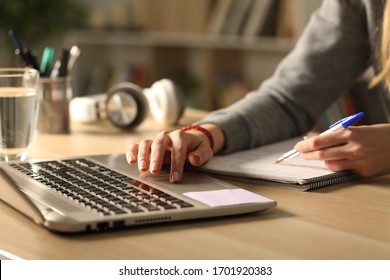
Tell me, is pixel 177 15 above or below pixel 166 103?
above

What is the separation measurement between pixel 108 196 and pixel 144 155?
0.18m

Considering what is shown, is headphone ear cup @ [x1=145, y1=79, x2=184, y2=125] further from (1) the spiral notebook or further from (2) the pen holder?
(1) the spiral notebook

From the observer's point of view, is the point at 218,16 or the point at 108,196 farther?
the point at 218,16

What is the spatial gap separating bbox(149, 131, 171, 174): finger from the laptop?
1 cm

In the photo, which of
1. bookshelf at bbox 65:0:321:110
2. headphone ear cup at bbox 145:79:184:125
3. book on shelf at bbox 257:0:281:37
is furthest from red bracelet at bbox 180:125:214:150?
book on shelf at bbox 257:0:281:37

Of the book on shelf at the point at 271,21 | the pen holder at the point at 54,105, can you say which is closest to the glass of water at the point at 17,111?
the pen holder at the point at 54,105

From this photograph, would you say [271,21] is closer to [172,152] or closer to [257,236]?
[172,152]

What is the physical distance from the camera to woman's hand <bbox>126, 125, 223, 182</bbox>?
41.5 inches

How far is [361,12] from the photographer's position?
146 centimetres

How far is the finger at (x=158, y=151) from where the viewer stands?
3.43 ft

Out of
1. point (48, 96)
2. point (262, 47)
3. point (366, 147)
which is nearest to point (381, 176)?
point (366, 147)

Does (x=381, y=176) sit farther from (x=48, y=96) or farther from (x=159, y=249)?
(x=48, y=96)

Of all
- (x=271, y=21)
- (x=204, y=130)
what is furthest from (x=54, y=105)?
(x=271, y=21)

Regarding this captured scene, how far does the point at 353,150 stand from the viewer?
107cm
